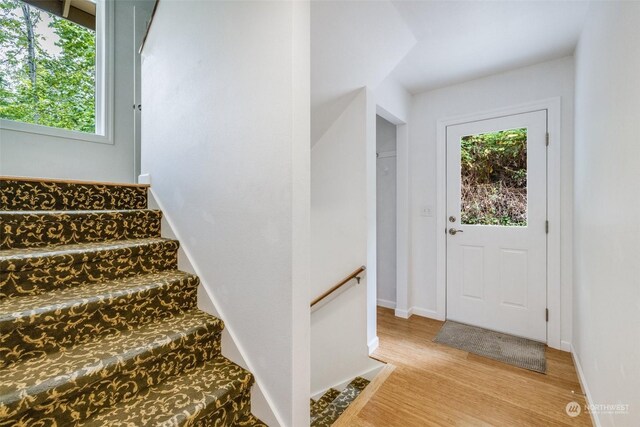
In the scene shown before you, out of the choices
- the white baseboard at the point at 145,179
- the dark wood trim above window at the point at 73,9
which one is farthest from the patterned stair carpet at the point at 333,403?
the dark wood trim above window at the point at 73,9

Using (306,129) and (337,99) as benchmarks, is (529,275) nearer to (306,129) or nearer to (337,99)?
(337,99)

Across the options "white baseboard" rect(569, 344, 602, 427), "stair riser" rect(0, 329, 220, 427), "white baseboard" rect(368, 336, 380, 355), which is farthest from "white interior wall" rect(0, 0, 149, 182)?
"white baseboard" rect(569, 344, 602, 427)

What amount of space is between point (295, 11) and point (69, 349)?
1615mm

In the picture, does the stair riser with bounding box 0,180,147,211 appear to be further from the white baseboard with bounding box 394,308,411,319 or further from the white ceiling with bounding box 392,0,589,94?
the white baseboard with bounding box 394,308,411,319

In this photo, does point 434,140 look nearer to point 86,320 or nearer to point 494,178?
point 494,178

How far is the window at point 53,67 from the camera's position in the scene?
230cm

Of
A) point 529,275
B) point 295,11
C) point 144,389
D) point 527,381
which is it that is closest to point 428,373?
point 527,381

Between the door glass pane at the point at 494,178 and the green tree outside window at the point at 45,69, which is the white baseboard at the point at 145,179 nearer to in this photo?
the green tree outside window at the point at 45,69

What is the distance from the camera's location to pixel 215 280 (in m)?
1.46

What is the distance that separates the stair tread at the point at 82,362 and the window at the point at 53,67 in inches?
90.4

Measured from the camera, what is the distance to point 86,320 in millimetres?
1148

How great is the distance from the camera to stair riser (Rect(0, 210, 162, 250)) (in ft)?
4.46

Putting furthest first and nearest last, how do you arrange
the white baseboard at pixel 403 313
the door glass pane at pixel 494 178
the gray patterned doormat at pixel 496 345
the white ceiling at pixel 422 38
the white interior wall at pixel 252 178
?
the white baseboard at pixel 403 313
the door glass pane at pixel 494 178
the gray patterned doormat at pixel 496 345
the white ceiling at pixel 422 38
the white interior wall at pixel 252 178

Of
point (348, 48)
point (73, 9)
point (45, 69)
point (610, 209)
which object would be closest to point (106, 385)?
point (348, 48)
